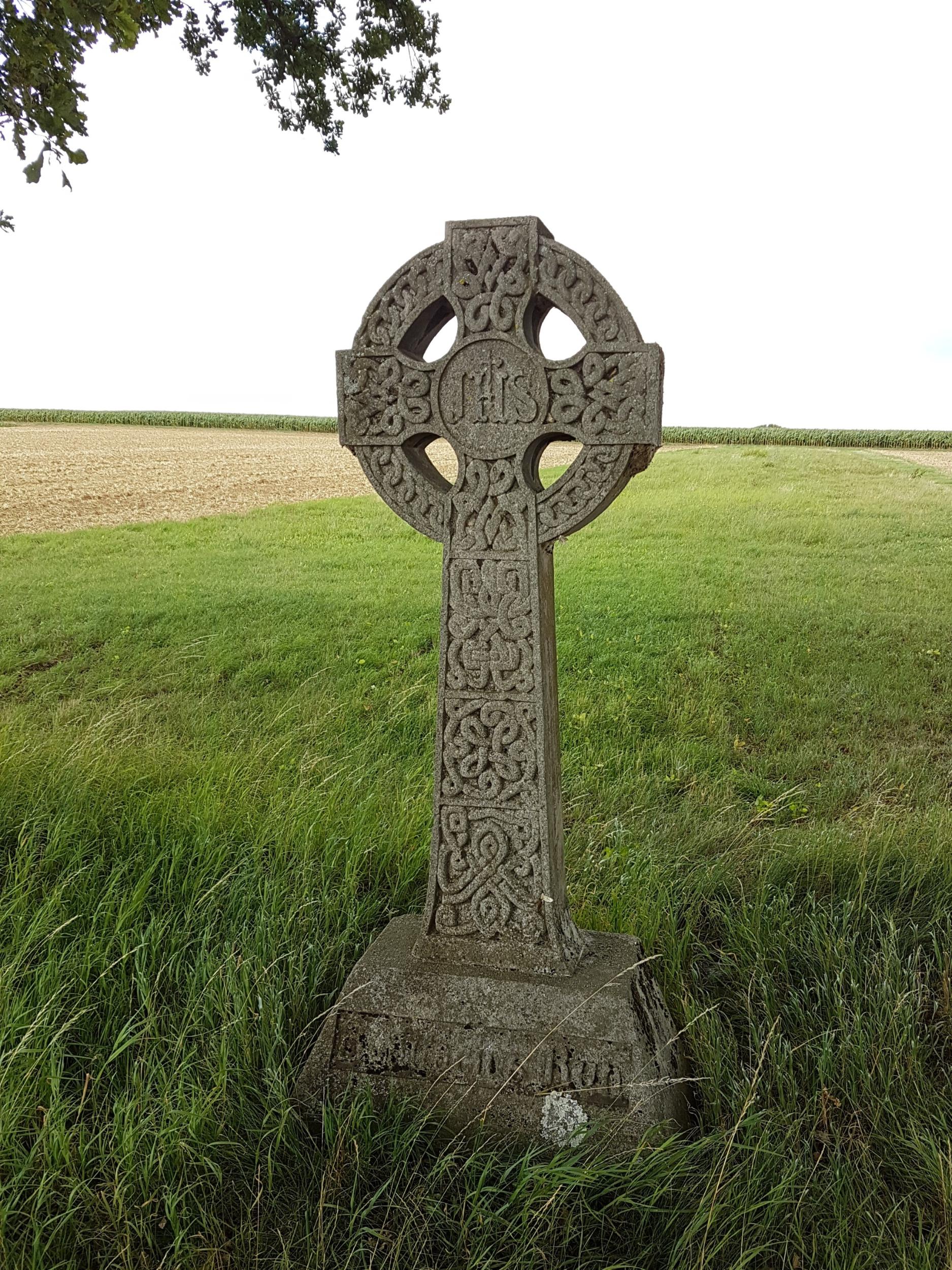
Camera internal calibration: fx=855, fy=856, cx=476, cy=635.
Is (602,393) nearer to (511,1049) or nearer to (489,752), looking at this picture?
(489,752)

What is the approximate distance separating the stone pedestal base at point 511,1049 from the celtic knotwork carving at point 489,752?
567mm

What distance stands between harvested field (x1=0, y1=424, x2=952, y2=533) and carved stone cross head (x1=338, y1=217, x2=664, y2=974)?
13.3m

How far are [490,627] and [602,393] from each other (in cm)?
80

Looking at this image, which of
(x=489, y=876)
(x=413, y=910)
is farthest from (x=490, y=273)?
(x=413, y=910)

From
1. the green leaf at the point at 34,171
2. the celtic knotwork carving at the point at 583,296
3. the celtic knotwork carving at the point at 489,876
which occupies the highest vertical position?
the green leaf at the point at 34,171

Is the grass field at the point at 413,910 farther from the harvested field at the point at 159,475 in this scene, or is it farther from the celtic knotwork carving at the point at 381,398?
the harvested field at the point at 159,475

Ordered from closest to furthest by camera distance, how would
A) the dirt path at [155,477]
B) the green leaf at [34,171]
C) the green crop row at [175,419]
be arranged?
the green leaf at [34,171] → the dirt path at [155,477] → the green crop row at [175,419]

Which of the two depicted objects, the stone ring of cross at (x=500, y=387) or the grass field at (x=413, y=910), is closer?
the grass field at (x=413, y=910)

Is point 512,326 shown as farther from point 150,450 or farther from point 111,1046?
point 150,450

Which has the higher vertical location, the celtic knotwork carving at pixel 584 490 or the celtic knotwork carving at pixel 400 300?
the celtic knotwork carving at pixel 400 300

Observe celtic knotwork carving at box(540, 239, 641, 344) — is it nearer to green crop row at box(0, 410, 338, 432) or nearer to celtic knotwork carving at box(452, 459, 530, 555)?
celtic knotwork carving at box(452, 459, 530, 555)

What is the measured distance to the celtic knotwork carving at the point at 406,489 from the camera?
278cm

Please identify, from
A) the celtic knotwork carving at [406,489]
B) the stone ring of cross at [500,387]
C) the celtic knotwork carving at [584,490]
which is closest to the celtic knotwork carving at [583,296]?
the stone ring of cross at [500,387]

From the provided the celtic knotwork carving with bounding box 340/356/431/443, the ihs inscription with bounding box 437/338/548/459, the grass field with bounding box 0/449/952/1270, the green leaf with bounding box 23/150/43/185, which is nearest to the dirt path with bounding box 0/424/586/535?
the grass field with bounding box 0/449/952/1270
